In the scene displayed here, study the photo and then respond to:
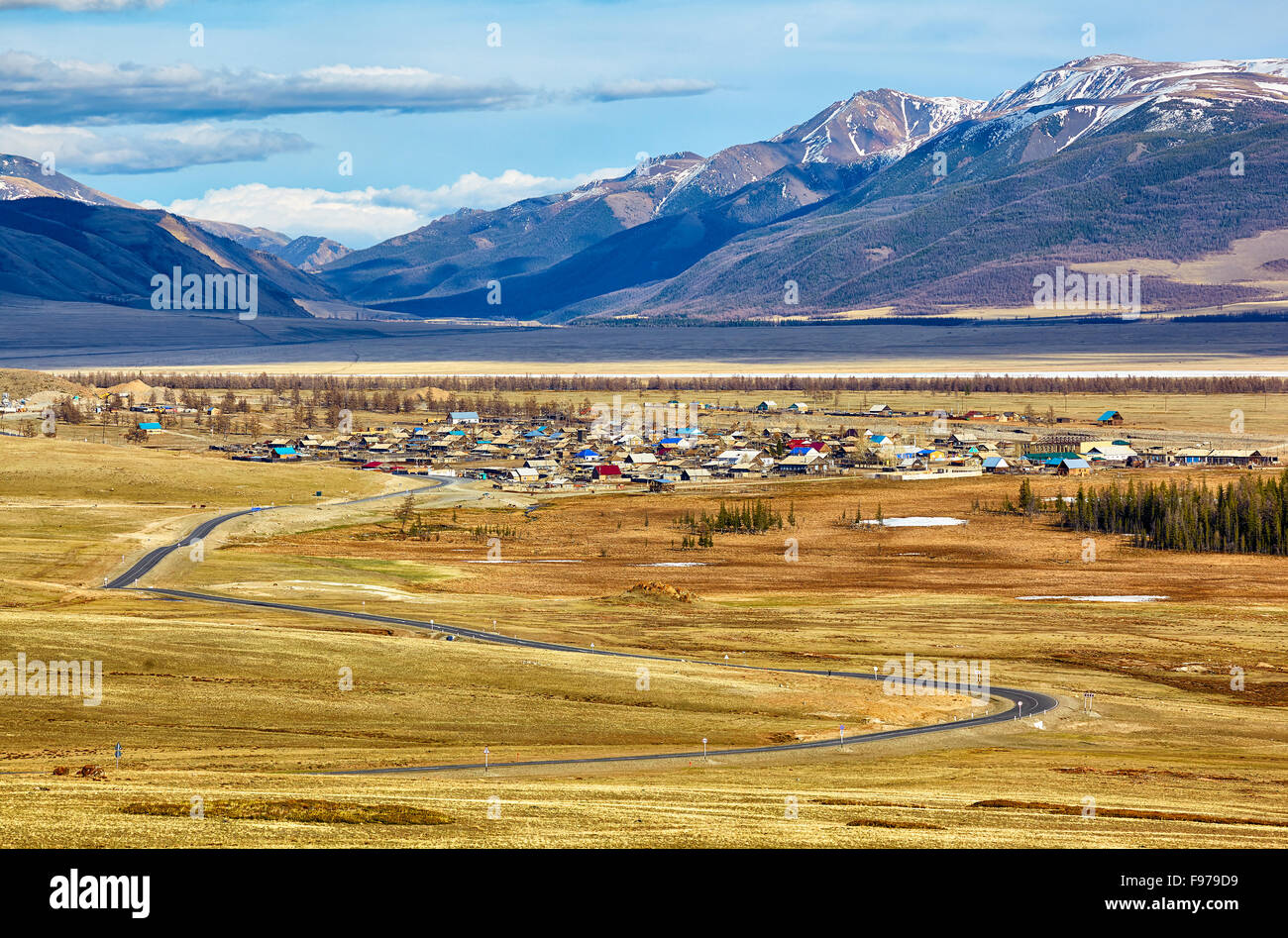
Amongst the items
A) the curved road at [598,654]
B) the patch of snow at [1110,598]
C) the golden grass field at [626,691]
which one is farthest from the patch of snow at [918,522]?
the curved road at [598,654]

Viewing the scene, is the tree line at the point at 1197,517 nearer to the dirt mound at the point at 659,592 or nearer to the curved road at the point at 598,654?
the dirt mound at the point at 659,592

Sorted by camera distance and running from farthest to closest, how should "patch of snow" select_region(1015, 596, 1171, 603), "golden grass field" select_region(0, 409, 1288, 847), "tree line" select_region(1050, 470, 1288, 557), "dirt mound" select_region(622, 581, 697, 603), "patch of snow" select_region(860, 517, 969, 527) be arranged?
1. "patch of snow" select_region(860, 517, 969, 527)
2. "tree line" select_region(1050, 470, 1288, 557)
3. "patch of snow" select_region(1015, 596, 1171, 603)
4. "dirt mound" select_region(622, 581, 697, 603)
5. "golden grass field" select_region(0, 409, 1288, 847)

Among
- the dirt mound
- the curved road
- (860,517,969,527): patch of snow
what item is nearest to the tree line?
(860,517,969,527): patch of snow

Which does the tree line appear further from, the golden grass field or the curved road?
the curved road

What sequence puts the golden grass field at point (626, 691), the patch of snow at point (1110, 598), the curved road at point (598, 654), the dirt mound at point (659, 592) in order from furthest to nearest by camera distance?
1. the patch of snow at point (1110, 598)
2. the dirt mound at point (659, 592)
3. the curved road at point (598, 654)
4. the golden grass field at point (626, 691)
